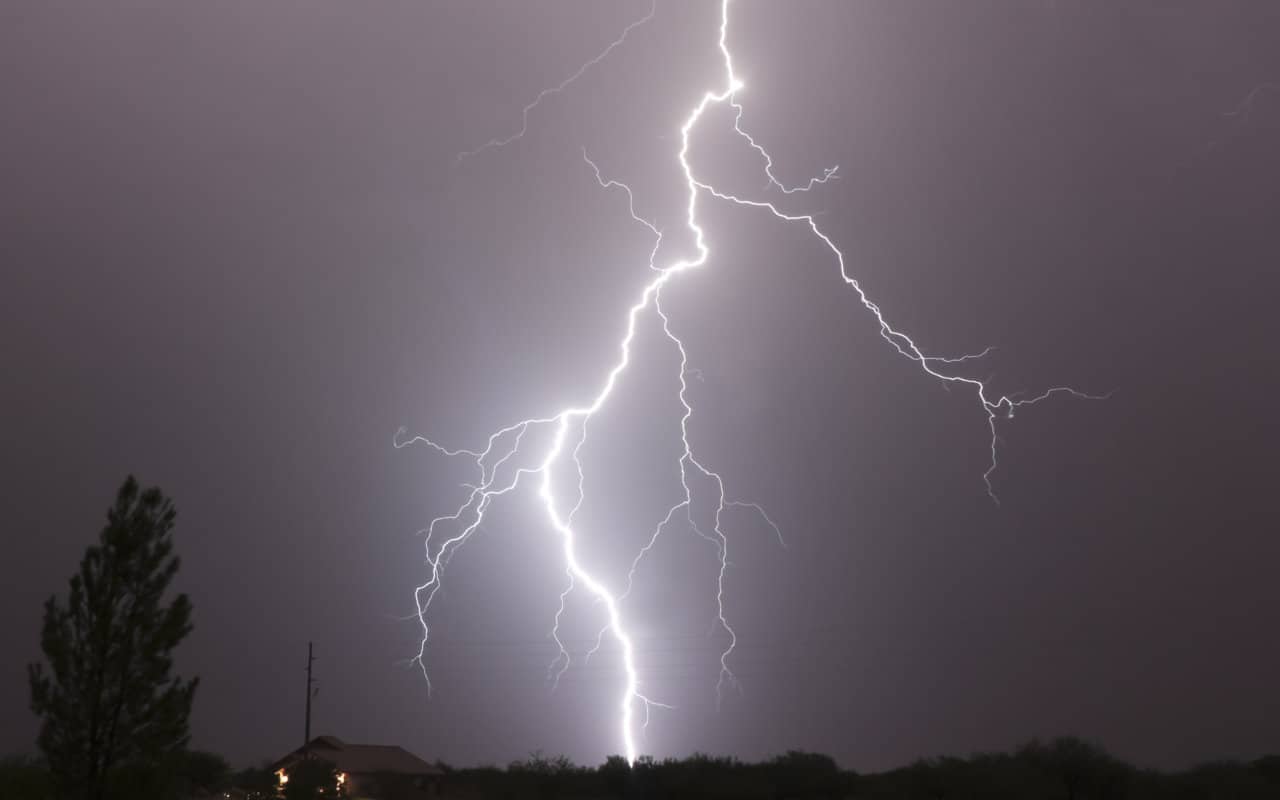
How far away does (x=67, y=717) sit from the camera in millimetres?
10500

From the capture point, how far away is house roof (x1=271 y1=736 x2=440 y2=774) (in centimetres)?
3219

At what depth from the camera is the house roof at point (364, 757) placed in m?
32.2

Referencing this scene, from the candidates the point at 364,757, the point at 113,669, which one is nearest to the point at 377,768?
the point at 364,757

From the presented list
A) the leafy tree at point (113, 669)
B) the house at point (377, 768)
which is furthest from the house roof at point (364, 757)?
the leafy tree at point (113, 669)

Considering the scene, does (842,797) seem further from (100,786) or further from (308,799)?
(100,786)

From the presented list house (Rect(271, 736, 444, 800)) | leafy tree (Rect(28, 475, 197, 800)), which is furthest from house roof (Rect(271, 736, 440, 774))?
leafy tree (Rect(28, 475, 197, 800))

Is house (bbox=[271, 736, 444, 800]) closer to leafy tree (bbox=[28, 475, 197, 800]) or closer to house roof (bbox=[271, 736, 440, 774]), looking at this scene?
house roof (bbox=[271, 736, 440, 774])

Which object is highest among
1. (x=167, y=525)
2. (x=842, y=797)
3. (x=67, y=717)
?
(x=167, y=525)

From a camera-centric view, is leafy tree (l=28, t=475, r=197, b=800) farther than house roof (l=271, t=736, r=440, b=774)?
No

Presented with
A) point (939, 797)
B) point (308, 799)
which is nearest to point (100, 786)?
point (308, 799)

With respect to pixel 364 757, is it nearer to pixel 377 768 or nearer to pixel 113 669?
pixel 377 768

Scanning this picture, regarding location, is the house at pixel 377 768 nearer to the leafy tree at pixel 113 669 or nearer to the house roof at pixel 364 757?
the house roof at pixel 364 757

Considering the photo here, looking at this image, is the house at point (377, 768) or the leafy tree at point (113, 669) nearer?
the leafy tree at point (113, 669)

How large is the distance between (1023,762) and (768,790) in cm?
717
